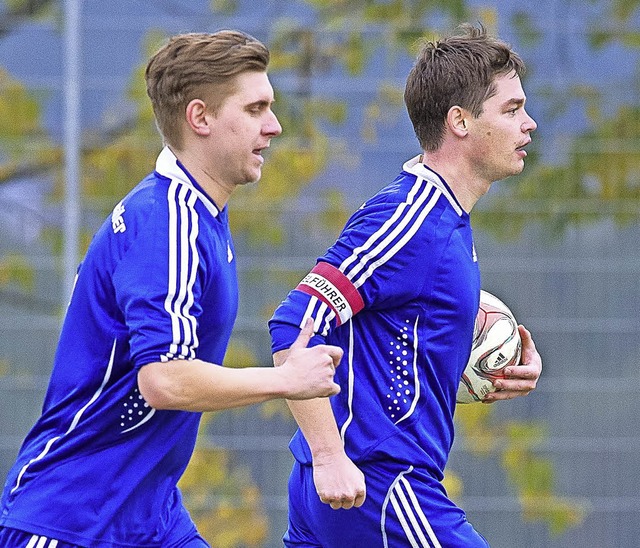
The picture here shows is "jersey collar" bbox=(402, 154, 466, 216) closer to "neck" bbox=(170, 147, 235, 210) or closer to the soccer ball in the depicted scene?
the soccer ball

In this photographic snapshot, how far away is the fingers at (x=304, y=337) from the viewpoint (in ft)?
10.4

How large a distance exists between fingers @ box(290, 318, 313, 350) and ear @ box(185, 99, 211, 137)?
1.72ft

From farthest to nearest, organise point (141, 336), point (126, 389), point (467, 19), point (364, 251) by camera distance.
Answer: point (467, 19) < point (364, 251) < point (126, 389) < point (141, 336)

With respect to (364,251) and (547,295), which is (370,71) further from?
(364,251)

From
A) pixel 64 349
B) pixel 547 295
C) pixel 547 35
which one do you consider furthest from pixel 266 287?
pixel 64 349

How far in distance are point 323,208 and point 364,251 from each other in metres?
4.14

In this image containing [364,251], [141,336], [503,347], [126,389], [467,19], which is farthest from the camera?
[467,19]

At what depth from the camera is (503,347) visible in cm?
411

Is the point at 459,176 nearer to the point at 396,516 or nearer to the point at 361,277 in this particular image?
the point at 361,277

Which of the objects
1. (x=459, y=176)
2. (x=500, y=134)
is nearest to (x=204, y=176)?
(x=459, y=176)

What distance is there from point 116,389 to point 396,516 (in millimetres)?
851

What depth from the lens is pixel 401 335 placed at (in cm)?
365

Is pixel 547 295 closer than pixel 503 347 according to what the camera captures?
No

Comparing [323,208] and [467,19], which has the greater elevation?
[467,19]
